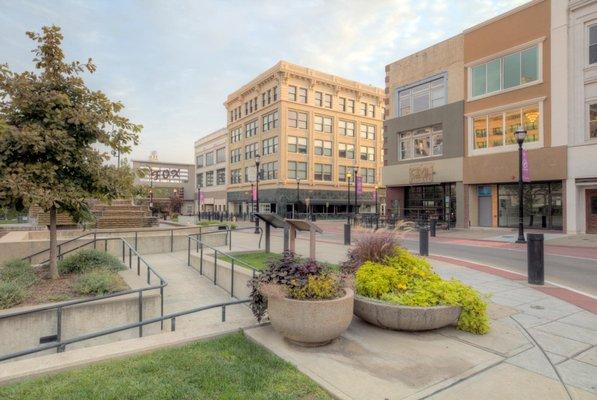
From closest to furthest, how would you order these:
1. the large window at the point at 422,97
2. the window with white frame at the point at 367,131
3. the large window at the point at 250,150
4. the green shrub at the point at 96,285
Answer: the green shrub at the point at 96,285 → the large window at the point at 422,97 → the large window at the point at 250,150 → the window with white frame at the point at 367,131

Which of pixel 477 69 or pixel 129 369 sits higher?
pixel 477 69

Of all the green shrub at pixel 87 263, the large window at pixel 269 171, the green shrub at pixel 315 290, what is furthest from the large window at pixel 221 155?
the green shrub at pixel 315 290

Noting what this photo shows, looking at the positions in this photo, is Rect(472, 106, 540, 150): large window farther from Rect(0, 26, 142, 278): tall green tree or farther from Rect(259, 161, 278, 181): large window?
Rect(259, 161, 278, 181): large window

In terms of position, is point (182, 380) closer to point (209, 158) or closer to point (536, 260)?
point (536, 260)

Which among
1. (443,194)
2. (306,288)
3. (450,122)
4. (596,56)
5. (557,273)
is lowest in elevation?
(557,273)

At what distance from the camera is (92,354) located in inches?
177

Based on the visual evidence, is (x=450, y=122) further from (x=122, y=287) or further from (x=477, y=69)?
(x=122, y=287)

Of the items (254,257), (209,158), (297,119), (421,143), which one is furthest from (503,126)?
(209,158)

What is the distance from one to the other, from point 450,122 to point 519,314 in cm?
2613

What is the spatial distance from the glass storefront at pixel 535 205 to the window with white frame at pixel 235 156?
1848 inches

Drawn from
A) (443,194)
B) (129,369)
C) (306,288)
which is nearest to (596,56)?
(443,194)

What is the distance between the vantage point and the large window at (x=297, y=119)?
182 feet

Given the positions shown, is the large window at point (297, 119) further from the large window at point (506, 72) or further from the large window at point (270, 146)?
the large window at point (506, 72)

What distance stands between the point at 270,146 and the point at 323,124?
30.1 ft
